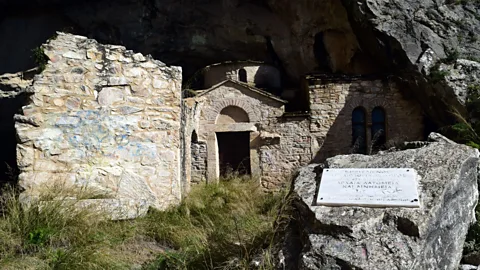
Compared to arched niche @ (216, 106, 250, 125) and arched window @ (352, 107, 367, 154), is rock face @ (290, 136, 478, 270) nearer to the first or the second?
arched window @ (352, 107, 367, 154)

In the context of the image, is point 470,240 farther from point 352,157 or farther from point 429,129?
point 429,129

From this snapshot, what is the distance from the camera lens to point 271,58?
15492 mm

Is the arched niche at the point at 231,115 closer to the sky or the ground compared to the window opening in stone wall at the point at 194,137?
closer to the sky

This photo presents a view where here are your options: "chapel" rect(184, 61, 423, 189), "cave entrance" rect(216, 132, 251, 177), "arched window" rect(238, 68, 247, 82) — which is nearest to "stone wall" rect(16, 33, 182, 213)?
"chapel" rect(184, 61, 423, 189)

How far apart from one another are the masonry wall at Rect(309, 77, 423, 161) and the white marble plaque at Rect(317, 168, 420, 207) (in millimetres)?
8879

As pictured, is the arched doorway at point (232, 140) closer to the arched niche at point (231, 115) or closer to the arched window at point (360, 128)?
the arched niche at point (231, 115)

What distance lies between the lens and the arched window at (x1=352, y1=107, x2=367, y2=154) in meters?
12.7

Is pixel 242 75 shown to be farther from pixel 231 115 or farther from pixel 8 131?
pixel 8 131

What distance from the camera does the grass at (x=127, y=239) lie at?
389 cm

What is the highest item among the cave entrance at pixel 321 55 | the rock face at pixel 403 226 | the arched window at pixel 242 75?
the cave entrance at pixel 321 55

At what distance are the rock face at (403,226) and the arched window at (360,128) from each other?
8785 millimetres

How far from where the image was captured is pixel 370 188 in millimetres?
3596

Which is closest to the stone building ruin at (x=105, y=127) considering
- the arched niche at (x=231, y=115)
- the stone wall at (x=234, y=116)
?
the stone wall at (x=234, y=116)

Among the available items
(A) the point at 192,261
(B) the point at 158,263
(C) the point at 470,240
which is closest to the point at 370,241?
(C) the point at 470,240
